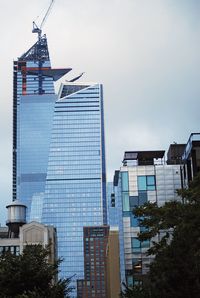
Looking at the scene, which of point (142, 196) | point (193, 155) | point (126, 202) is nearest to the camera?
point (193, 155)

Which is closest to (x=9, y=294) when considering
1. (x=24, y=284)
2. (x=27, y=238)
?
(x=24, y=284)

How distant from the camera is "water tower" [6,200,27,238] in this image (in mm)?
127562

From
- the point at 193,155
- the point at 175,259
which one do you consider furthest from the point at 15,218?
the point at 175,259

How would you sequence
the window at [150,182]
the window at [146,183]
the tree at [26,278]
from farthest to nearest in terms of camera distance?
the window at [150,182] → the window at [146,183] → the tree at [26,278]

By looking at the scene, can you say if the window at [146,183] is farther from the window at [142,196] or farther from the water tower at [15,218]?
the water tower at [15,218]

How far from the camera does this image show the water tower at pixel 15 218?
128 metres

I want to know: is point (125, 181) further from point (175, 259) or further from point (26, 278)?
point (175, 259)

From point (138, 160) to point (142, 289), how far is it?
4696cm

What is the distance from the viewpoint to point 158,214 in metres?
35.7

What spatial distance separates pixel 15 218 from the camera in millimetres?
129000

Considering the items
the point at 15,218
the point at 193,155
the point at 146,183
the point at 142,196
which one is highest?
the point at 15,218

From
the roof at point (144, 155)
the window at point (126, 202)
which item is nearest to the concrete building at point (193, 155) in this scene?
the window at point (126, 202)

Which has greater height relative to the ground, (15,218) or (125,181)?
(15,218)

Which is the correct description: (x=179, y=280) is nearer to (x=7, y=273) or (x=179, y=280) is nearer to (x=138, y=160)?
(x=7, y=273)
